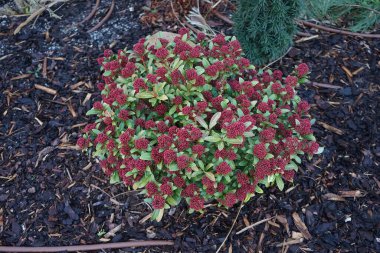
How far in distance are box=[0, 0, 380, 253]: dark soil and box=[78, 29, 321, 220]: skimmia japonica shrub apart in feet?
1.59

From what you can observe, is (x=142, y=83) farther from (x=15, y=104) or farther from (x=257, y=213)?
(x=15, y=104)

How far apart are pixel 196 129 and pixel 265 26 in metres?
1.47

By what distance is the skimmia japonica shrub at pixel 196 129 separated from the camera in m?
1.88

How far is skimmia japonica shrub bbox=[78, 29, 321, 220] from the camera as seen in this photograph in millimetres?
1876

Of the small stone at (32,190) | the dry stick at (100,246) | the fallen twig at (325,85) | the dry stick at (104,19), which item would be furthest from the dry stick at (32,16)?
the fallen twig at (325,85)

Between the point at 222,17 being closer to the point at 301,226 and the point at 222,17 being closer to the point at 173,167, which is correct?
the point at 301,226

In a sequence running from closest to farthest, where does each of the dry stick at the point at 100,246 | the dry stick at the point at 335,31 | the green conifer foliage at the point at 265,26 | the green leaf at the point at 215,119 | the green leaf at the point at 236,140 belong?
the green leaf at the point at 236,140 → the green leaf at the point at 215,119 → the dry stick at the point at 100,246 → the green conifer foliage at the point at 265,26 → the dry stick at the point at 335,31

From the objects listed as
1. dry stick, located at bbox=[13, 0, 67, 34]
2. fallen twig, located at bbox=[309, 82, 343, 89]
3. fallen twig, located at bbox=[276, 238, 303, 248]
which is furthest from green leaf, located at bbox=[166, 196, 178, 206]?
dry stick, located at bbox=[13, 0, 67, 34]

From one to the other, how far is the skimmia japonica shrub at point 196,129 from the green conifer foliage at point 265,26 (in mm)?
749

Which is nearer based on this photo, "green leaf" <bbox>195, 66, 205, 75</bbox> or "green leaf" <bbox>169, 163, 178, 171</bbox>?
"green leaf" <bbox>169, 163, 178, 171</bbox>

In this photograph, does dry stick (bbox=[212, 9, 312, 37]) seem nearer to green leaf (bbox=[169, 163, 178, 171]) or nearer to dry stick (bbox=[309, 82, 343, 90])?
dry stick (bbox=[309, 82, 343, 90])

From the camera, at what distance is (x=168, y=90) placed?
210cm

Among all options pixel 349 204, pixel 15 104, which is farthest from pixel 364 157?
pixel 15 104

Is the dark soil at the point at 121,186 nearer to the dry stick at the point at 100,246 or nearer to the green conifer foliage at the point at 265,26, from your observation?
the dry stick at the point at 100,246
